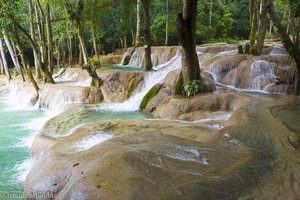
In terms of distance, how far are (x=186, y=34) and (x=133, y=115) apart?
3209 mm

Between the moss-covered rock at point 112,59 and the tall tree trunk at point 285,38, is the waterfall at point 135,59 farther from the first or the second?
the tall tree trunk at point 285,38

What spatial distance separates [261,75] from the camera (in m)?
10.7

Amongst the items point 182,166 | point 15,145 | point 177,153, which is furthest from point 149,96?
point 182,166

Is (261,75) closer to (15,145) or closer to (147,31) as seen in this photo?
(147,31)

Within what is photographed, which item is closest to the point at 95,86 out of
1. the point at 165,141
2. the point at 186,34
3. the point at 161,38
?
the point at 186,34

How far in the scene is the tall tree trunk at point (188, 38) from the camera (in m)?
8.33

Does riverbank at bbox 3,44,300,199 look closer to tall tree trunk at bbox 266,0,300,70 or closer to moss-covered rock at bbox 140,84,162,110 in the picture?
moss-covered rock at bbox 140,84,162,110

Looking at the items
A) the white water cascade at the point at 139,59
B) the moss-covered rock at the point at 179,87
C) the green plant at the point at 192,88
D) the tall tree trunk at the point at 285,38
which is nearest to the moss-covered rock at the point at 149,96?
the moss-covered rock at the point at 179,87

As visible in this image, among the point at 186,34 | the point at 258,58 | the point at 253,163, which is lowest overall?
the point at 253,163

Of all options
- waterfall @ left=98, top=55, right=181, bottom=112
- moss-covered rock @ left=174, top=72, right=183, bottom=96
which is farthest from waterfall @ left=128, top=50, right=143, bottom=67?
moss-covered rock @ left=174, top=72, right=183, bottom=96

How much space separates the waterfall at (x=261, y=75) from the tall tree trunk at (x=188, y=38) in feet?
8.05

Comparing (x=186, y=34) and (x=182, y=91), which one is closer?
(x=186, y=34)

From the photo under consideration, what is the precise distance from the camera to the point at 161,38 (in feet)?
84.1

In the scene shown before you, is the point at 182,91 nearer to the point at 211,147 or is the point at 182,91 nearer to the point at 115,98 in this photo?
the point at 115,98
